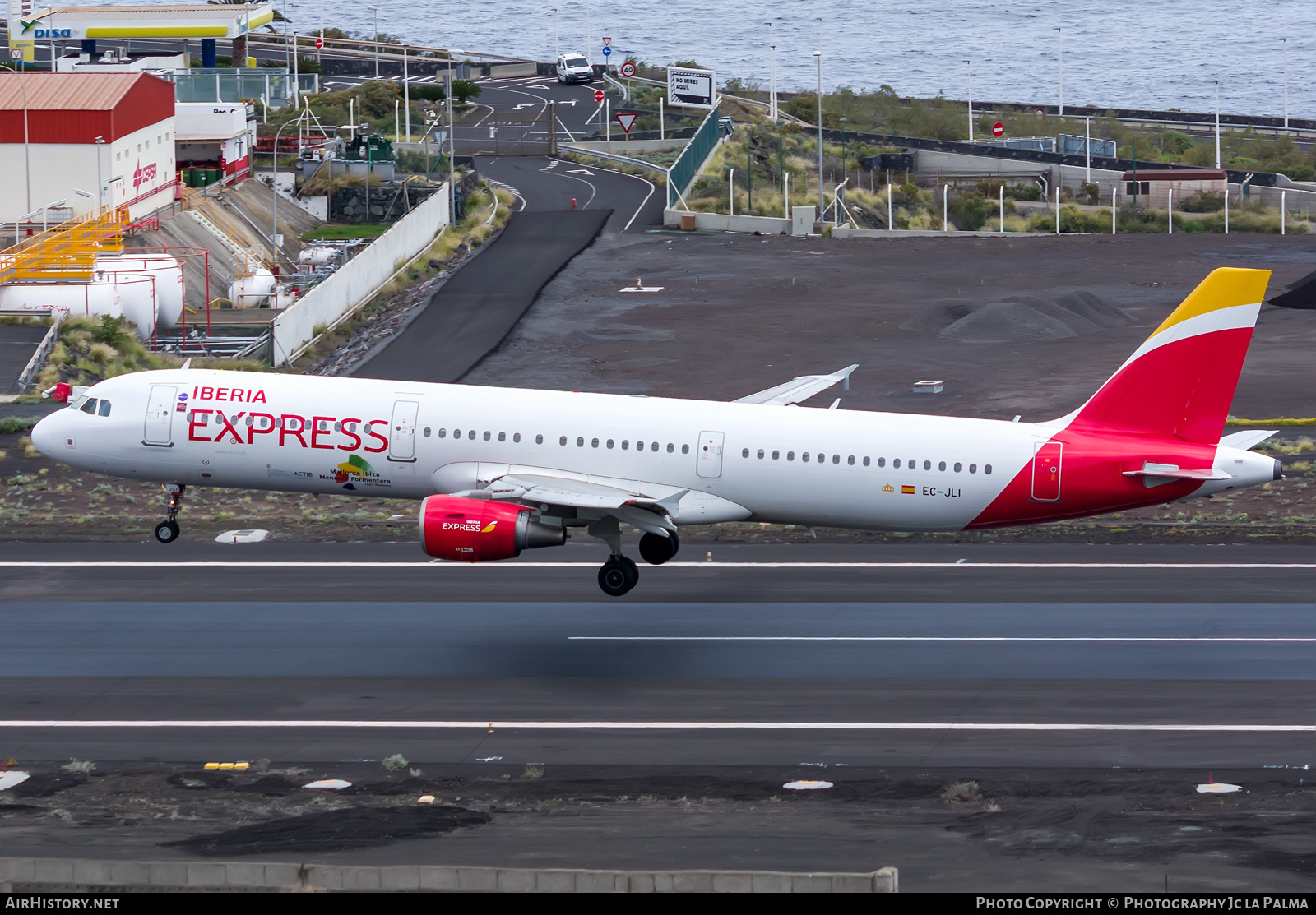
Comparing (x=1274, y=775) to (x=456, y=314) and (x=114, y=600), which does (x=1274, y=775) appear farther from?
(x=456, y=314)

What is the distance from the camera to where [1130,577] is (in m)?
35.3

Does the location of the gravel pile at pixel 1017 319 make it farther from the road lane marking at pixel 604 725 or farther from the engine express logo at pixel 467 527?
the road lane marking at pixel 604 725

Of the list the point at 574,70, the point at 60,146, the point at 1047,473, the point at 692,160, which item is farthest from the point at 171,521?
the point at 574,70

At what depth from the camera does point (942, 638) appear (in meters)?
31.3

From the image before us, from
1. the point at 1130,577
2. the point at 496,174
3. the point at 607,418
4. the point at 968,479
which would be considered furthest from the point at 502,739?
the point at 496,174

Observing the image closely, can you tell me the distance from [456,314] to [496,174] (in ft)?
129

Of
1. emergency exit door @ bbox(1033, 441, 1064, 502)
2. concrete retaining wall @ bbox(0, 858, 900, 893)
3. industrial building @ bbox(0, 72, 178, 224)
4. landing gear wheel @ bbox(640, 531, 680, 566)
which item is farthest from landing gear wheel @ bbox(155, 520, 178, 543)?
industrial building @ bbox(0, 72, 178, 224)

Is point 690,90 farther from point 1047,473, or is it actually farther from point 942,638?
point 942,638

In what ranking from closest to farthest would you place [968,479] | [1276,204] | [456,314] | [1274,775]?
[1274,775], [968,479], [456,314], [1276,204]

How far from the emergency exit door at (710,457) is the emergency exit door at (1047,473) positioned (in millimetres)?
6197

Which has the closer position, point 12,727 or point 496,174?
point 12,727

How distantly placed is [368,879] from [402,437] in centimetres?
1808

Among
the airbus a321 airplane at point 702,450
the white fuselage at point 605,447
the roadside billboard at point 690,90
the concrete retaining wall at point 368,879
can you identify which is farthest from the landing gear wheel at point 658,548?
the roadside billboard at point 690,90

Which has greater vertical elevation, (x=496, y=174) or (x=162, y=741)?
(x=496, y=174)
